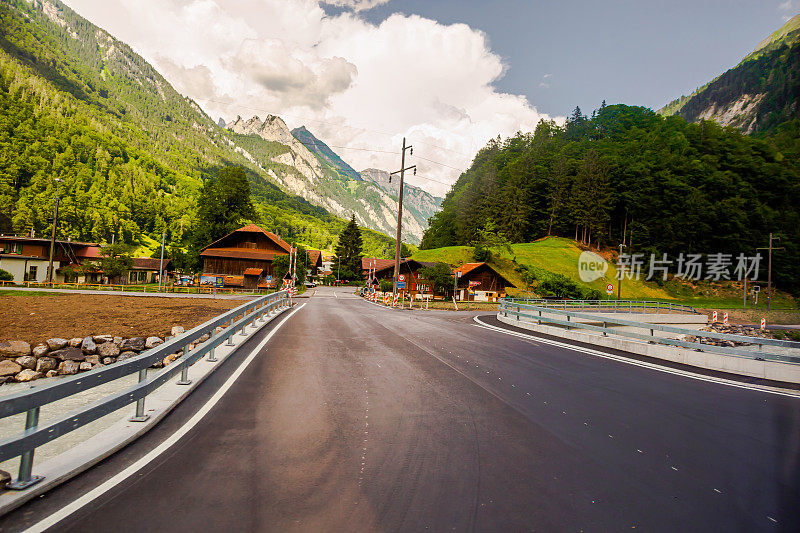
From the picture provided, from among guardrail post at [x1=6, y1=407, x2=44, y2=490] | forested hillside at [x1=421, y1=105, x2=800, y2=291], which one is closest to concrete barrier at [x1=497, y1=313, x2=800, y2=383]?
guardrail post at [x1=6, y1=407, x2=44, y2=490]

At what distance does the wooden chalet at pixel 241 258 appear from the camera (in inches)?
2398

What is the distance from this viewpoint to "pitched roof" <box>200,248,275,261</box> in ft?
202

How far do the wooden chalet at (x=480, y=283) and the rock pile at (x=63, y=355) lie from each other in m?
47.0

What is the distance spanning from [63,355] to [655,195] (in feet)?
322

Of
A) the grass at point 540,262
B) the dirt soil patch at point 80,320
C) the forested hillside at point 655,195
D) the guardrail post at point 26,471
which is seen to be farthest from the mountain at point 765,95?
the guardrail post at point 26,471

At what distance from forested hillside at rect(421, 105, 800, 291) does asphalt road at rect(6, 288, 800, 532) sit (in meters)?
84.0

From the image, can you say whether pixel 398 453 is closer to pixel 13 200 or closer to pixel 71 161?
pixel 13 200

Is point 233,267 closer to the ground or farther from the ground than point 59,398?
farther from the ground

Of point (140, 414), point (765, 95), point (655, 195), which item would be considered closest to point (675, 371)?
point (140, 414)

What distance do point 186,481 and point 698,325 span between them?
46.6 m

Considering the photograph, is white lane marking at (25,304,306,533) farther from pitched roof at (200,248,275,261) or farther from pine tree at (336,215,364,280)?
pine tree at (336,215,364,280)

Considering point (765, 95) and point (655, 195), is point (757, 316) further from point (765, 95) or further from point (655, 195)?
point (765, 95)

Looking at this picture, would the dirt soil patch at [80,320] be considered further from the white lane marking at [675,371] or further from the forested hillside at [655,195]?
the forested hillside at [655,195]

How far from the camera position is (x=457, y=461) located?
412 cm
